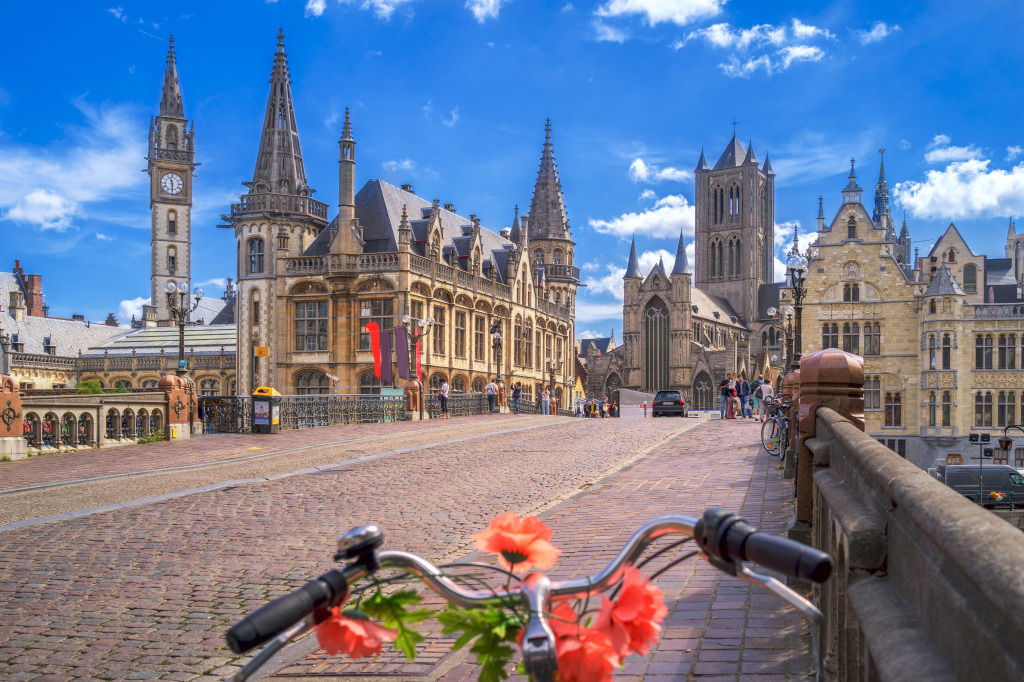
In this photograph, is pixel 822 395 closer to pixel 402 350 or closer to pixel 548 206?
pixel 402 350

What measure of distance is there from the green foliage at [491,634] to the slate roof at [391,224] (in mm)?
45364

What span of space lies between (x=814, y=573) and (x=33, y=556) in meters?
8.20

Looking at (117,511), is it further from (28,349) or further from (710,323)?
(710,323)

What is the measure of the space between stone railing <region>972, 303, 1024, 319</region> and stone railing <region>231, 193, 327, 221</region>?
4358 cm

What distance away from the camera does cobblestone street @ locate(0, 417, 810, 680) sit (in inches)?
204

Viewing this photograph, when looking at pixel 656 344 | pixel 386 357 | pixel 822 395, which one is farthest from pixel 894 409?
pixel 822 395

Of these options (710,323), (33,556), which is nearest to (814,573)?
(33,556)

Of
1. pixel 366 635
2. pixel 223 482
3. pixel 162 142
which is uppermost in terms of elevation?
pixel 162 142

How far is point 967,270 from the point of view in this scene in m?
85.0

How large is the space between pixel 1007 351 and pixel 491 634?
63.9 m

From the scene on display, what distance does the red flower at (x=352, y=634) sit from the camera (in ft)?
5.42

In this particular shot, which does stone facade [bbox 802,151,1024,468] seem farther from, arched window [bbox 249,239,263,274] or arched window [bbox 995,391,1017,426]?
arched window [bbox 249,239,263,274]

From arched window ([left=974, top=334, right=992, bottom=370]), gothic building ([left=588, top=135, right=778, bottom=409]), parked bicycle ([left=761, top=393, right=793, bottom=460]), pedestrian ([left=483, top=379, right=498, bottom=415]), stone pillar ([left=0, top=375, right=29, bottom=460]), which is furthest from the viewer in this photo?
gothic building ([left=588, top=135, right=778, bottom=409])

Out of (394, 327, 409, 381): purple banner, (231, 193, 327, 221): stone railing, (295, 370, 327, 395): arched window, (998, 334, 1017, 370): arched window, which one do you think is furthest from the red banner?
(998, 334, 1017, 370): arched window
